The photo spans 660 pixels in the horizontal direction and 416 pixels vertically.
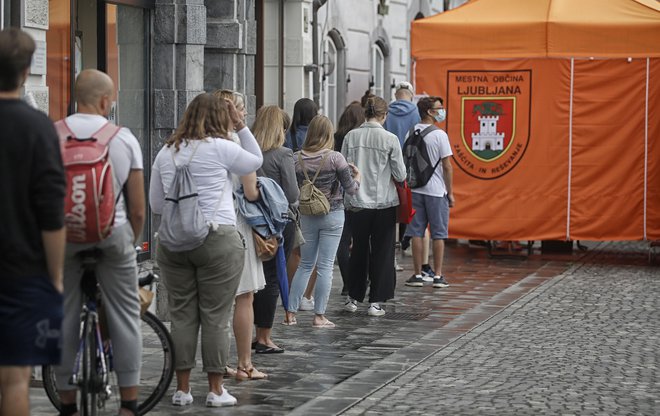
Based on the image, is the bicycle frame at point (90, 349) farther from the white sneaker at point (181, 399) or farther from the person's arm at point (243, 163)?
the person's arm at point (243, 163)

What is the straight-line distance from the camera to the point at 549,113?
16719 mm

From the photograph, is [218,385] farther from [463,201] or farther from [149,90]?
[463,201]

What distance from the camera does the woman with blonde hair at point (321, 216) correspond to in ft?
35.5

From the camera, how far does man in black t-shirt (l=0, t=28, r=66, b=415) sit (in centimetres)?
538

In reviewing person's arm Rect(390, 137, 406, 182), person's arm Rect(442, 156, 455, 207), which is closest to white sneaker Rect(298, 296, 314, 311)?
person's arm Rect(390, 137, 406, 182)

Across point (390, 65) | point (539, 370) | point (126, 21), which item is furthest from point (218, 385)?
point (390, 65)

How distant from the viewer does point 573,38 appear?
1644cm

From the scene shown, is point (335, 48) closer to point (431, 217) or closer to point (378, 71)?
point (378, 71)

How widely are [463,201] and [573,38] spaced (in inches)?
89.8

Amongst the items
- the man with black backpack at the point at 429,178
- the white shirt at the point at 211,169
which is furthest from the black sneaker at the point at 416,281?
the white shirt at the point at 211,169

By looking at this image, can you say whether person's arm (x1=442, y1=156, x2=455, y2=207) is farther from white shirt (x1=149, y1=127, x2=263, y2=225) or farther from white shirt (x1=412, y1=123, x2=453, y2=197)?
white shirt (x1=149, y1=127, x2=263, y2=225)

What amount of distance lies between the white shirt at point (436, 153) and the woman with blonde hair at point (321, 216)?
9.79 ft

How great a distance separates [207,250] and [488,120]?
9.72m

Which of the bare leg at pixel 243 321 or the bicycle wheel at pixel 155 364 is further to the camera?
the bare leg at pixel 243 321
